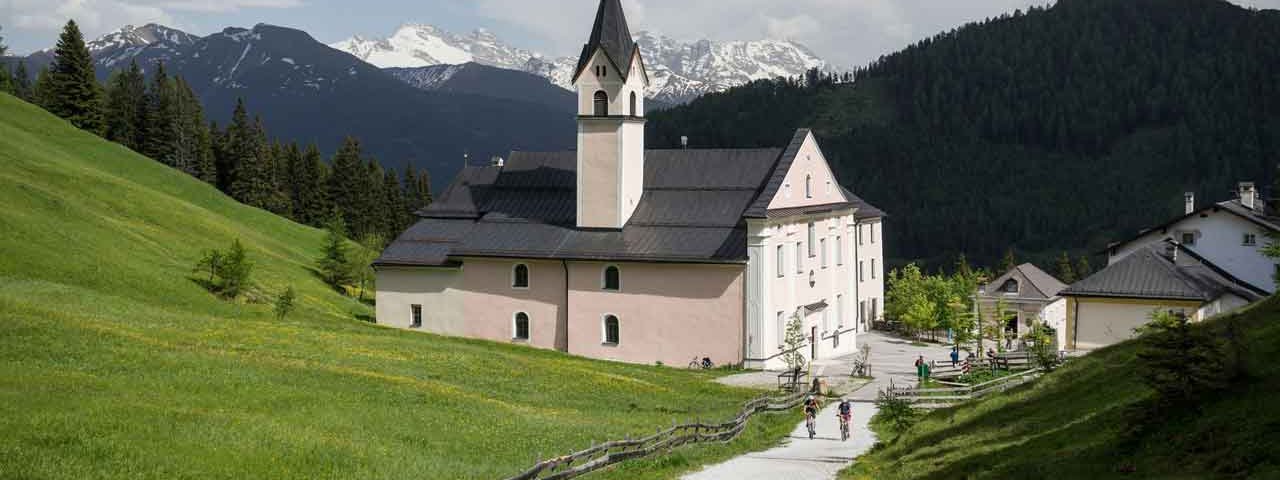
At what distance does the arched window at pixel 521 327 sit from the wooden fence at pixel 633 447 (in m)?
21.2

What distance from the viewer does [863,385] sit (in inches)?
1918

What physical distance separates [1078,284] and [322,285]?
4174cm

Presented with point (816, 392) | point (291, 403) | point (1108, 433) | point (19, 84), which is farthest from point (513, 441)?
point (19, 84)

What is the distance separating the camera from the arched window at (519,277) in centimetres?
5759

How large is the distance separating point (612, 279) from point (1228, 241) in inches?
1175

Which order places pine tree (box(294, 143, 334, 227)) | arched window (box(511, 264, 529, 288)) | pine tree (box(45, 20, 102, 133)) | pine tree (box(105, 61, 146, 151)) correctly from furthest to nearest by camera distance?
pine tree (box(294, 143, 334, 227))
pine tree (box(105, 61, 146, 151))
pine tree (box(45, 20, 102, 133))
arched window (box(511, 264, 529, 288))

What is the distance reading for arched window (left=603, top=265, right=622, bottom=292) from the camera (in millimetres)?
55375

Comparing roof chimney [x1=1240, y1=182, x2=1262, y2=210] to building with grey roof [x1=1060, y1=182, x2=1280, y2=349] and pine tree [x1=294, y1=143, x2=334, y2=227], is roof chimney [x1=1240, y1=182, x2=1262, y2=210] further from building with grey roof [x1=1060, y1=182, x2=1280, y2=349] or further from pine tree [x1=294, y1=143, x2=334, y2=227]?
pine tree [x1=294, y1=143, x2=334, y2=227]

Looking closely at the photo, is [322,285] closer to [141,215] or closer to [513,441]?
[141,215]

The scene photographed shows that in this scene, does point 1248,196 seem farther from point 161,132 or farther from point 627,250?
point 161,132

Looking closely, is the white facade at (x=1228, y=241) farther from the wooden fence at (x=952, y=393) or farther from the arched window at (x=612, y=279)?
the arched window at (x=612, y=279)

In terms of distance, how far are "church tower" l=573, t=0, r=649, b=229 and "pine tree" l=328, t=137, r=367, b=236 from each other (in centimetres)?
6595

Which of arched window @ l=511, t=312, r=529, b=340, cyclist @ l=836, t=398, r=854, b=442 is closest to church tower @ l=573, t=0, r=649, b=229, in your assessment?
arched window @ l=511, t=312, r=529, b=340

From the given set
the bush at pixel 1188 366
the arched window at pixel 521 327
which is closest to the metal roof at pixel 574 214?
the arched window at pixel 521 327
